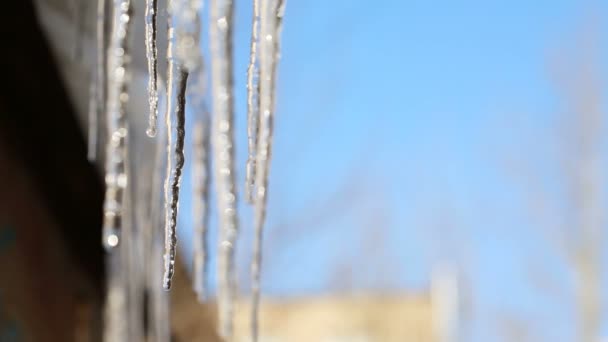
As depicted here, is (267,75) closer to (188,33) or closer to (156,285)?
(188,33)

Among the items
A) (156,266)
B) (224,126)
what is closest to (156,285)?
(156,266)

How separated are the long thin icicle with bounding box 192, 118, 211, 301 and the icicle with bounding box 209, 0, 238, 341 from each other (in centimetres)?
2

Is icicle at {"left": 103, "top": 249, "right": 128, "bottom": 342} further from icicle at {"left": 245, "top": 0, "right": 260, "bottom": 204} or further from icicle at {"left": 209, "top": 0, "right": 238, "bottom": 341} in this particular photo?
icicle at {"left": 245, "top": 0, "right": 260, "bottom": 204}

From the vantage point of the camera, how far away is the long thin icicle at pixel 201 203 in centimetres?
93

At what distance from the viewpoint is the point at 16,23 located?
1820mm

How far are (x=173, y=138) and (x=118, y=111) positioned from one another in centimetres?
25

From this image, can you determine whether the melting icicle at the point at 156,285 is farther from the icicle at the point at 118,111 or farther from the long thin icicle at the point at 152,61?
the long thin icicle at the point at 152,61

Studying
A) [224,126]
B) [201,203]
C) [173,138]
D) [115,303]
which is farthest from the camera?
[115,303]

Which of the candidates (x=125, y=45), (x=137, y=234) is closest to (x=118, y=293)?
(x=137, y=234)

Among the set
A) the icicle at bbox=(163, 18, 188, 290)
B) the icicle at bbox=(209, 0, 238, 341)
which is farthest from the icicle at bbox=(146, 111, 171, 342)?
the icicle at bbox=(163, 18, 188, 290)

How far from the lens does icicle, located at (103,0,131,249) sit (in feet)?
2.93

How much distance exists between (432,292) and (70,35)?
6.18 metres

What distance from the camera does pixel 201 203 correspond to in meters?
0.97

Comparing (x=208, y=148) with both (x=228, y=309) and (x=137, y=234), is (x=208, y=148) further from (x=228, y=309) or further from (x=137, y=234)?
(x=137, y=234)
